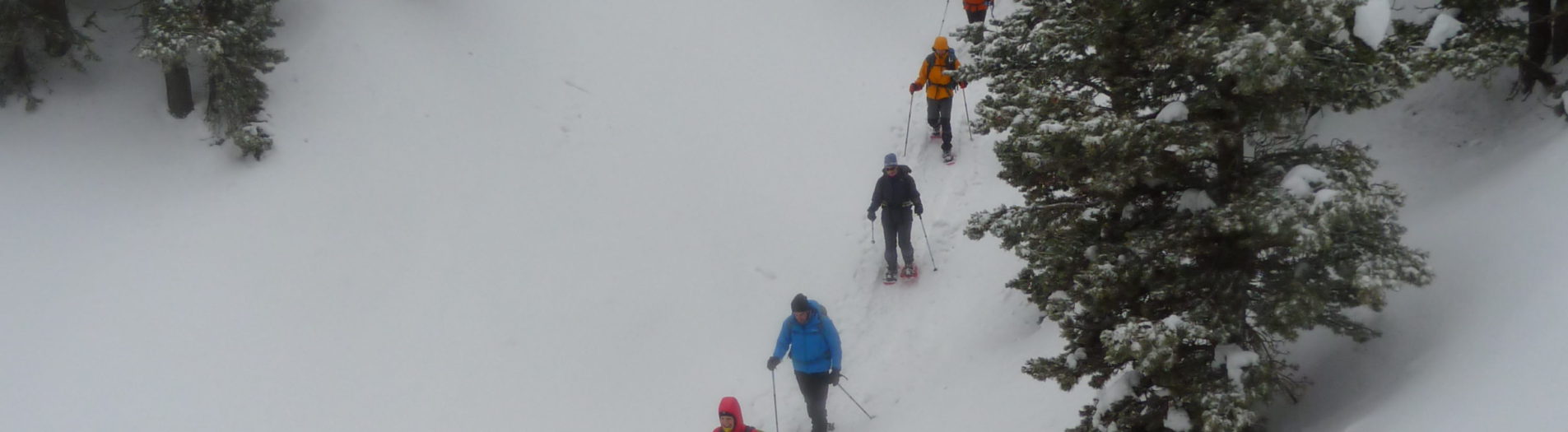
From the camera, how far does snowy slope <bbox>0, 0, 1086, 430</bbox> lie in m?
10.7

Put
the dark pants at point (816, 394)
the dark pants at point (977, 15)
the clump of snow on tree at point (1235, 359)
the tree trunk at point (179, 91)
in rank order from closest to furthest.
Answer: the clump of snow on tree at point (1235, 359) < the dark pants at point (816, 394) < the tree trunk at point (179, 91) < the dark pants at point (977, 15)

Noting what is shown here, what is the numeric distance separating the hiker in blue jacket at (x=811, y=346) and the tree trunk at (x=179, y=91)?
10.7 metres

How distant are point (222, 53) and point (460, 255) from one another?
428 cm

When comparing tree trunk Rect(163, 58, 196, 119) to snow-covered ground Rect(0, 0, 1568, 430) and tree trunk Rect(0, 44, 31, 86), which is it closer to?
snow-covered ground Rect(0, 0, 1568, 430)

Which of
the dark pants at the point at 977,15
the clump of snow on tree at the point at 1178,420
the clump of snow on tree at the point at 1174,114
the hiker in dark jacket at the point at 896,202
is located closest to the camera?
the clump of snow on tree at the point at 1174,114

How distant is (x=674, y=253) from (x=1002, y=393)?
597 centimetres

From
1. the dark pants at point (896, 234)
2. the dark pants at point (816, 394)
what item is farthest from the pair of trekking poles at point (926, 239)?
the dark pants at point (816, 394)

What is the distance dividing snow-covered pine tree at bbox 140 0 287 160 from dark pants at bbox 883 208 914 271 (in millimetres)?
9310

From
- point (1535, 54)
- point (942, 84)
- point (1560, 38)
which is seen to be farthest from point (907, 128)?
point (1560, 38)

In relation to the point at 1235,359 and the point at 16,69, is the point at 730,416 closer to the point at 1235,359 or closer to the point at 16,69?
the point at 1235,359

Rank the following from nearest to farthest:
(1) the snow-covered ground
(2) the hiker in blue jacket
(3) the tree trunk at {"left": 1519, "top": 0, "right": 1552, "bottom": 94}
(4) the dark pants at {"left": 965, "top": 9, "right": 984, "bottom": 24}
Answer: (3) the tree trunk at {"left": 1519, "top": 0, "right": 1552, "bottom": 94} < (1) the snow-covered ground < (2) the hiker in blue jacket < (4) the dark pants at {"left": 965, "top": 9, "right": 984, "bottom": 24}

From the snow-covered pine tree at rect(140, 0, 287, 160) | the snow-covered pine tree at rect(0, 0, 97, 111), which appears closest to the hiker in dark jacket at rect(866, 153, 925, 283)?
the snow-covered pine tree at rect(140, 0, 287, 160)

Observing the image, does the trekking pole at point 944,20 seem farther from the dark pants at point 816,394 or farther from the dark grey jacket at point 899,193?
the dark pants at point 816,394

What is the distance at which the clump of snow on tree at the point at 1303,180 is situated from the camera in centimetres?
523
